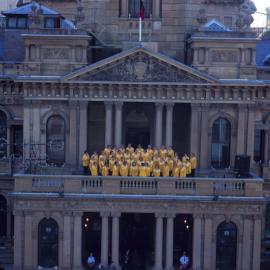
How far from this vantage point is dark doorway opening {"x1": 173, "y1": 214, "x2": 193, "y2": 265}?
51.4m

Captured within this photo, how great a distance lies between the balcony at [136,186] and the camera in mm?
47688

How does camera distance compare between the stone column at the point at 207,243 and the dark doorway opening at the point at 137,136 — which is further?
the dark doorway opening at the point at 137,136

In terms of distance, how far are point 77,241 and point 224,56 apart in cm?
1725

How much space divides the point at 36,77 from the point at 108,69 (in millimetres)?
5287

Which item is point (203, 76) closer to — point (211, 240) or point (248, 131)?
point (248, 131)

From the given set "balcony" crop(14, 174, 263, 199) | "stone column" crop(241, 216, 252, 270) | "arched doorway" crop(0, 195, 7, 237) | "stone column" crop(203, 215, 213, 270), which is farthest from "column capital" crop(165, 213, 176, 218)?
"arched doorway" crop(0, 195, 7, 237)

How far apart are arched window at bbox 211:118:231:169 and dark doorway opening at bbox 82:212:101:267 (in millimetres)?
9989

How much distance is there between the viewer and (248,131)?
53000 millimetres

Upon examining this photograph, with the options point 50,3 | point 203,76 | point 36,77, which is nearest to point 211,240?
point 203,76

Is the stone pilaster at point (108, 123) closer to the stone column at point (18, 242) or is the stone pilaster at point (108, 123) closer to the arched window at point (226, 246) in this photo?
the stone column at point (18, 242)

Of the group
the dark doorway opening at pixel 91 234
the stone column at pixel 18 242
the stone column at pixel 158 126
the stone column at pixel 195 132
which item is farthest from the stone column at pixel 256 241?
the stone column at pixel 18 242

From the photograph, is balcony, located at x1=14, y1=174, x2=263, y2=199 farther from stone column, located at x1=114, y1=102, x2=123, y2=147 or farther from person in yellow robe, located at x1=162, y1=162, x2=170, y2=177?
stone column, located at x1=114, y1=102, x2=123, y2=147

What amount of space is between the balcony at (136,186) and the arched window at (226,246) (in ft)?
7.71

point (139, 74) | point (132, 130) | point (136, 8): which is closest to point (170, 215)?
point (132, 130)
